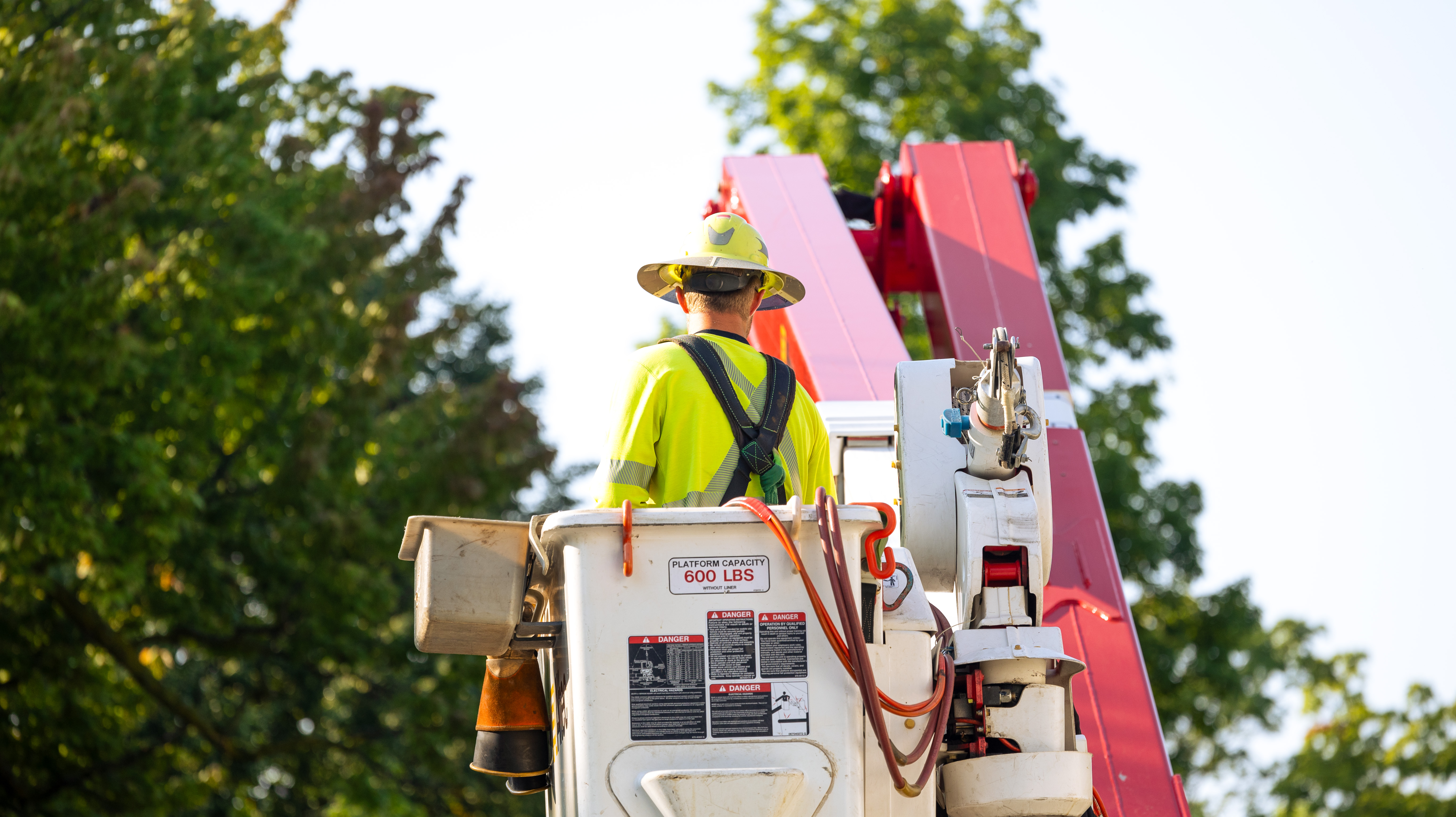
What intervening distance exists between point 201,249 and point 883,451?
7569 mm

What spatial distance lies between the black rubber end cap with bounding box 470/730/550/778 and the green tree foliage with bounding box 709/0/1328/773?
1347 centimetres

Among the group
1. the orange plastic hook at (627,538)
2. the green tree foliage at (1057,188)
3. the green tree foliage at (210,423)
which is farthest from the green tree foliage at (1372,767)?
the orange plastic hook at (627,538)

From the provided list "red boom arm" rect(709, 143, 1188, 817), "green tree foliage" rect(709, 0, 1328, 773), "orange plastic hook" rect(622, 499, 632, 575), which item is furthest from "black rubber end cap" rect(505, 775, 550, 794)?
"green tree foliage" rect(709, 0, 1328, 773)

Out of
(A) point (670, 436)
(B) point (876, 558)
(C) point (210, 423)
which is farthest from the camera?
(C) point (210, 423)

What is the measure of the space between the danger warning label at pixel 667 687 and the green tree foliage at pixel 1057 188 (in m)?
13.9

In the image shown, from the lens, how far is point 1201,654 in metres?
17.5

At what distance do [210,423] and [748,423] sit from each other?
9.46 meters

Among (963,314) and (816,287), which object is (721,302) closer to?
(816,287)

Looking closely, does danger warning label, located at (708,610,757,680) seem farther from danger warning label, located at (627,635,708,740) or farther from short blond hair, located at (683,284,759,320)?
short blond hair, located at (683,284,759,320)

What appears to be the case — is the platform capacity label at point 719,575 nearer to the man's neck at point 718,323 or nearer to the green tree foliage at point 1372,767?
the man's neck at point 718,323

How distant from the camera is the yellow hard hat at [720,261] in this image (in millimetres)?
4102

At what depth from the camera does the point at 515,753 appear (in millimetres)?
3811

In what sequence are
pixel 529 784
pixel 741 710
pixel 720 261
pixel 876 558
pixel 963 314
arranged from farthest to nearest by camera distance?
1. pixel 963 314
2. pixel 720 261
3. pixel 529 784
4. pixel 876 558
5. pixel 741 710

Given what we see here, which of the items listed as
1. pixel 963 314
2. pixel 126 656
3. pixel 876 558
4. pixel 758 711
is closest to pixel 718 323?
pixel 876 558
